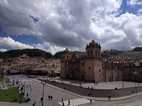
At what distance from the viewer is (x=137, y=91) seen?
59.6 m

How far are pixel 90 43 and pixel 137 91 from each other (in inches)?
836

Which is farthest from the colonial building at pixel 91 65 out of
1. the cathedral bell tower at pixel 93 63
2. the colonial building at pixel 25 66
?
the colonial building at pixel 25 66

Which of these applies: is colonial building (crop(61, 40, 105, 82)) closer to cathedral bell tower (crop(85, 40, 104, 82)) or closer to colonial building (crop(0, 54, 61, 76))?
cathedral bell tower (crop(85, 40, 104, 82))

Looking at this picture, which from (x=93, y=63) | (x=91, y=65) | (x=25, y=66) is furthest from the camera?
(x=25, y=66)

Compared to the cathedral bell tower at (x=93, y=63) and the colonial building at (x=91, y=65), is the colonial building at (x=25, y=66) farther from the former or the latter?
the cathedral bell tower at (x=93, y=63)

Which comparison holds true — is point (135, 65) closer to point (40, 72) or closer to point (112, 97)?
point (112, 97)

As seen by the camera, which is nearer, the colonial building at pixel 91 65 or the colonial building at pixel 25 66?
the colonial building at pixel 91 65

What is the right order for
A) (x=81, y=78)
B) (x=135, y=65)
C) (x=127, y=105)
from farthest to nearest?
(x=135, y=65) < (x=81, y=78) < (x=127, y=105)

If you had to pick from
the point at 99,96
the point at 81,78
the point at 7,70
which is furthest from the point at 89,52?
the point at 7,70

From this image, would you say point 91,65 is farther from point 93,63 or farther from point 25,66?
point 25,66

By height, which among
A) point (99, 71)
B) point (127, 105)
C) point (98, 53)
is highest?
point (98, 53)

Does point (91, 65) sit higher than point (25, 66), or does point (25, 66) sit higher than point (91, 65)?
point (25, 66)

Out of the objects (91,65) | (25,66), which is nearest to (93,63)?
(91,65)

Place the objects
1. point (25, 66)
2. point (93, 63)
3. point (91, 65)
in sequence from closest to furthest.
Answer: point (93, 63), point (91, 65), point (25, 66)
